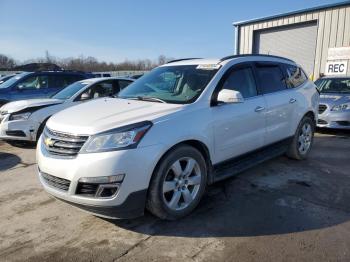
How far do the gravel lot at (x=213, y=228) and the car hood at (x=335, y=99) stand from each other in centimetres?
410

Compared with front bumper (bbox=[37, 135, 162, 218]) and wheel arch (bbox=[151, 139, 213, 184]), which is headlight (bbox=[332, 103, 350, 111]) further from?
front bumper (bbox=[37, 135, 162, 218])

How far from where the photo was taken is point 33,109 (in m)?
6.89

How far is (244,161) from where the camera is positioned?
14.3ft

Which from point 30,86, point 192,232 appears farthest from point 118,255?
point 30,86

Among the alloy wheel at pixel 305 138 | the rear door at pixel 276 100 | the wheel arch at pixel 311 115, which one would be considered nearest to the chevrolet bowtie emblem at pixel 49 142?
the rear door at pixel 276 100

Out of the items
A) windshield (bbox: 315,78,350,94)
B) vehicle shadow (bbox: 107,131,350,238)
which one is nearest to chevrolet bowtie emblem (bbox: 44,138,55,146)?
vehicle shadow (bbox: 107,131,350,238)

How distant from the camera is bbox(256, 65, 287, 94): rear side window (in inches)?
187

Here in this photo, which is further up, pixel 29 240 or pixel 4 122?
pixel 4 122

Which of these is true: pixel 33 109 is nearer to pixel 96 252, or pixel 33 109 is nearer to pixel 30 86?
pixel 30 86

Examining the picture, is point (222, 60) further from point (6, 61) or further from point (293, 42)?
point (6, 61)

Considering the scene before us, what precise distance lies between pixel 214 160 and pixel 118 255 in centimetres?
157

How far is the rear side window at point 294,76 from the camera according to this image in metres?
5.41

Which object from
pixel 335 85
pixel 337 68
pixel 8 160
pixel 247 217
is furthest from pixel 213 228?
pixel 337 68

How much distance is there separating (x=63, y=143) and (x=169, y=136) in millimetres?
1062
